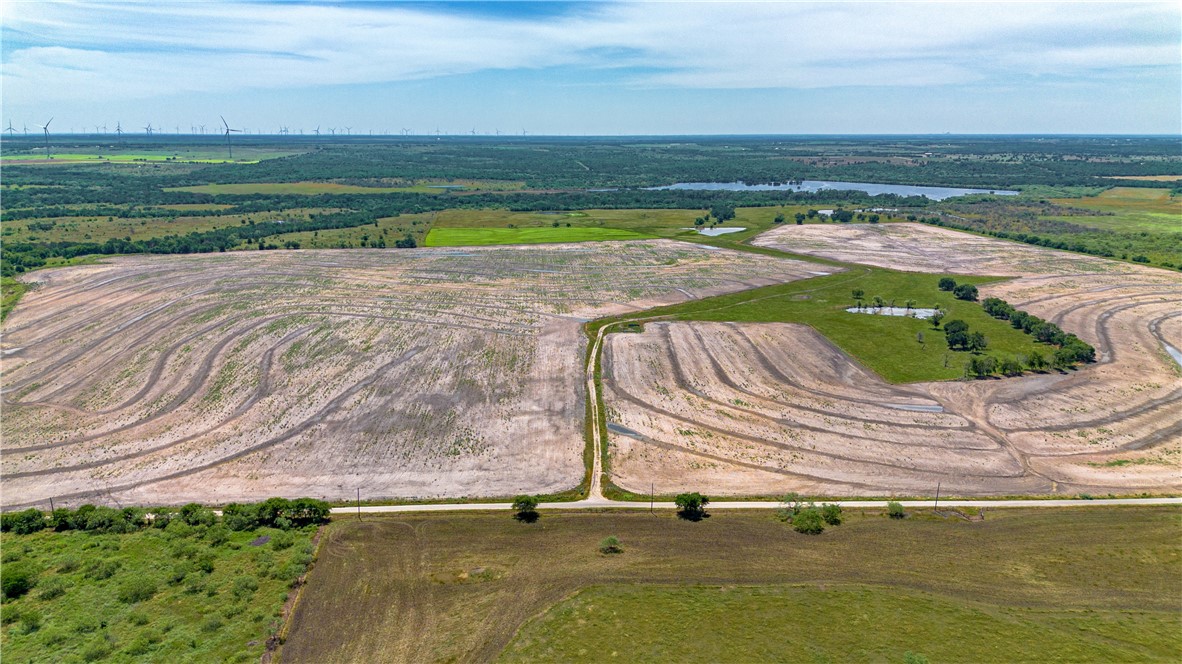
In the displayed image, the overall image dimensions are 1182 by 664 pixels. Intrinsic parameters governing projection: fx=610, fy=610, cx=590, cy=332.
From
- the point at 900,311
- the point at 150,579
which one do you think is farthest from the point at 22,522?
the point at 900,311

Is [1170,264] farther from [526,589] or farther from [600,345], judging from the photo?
[526,589]


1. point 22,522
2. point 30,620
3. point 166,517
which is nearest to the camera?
point 30,620

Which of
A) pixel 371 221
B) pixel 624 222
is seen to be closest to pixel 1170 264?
pixel 624 222

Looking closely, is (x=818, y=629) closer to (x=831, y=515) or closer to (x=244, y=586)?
(x=831, y=515)

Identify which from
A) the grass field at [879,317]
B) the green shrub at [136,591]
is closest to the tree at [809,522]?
the grass field at [879,317]

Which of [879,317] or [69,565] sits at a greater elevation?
[879,317]
